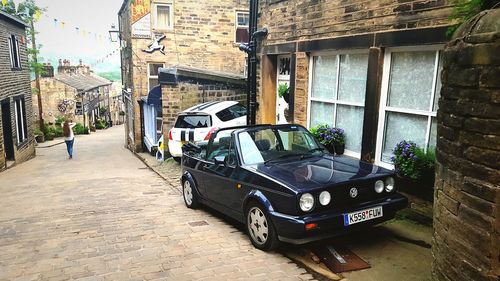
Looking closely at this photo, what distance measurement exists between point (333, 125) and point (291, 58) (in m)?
1.82

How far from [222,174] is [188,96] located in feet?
24.8

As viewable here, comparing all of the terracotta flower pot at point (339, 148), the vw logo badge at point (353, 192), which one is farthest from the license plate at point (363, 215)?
the terracotta flower pot at point (339, 148)

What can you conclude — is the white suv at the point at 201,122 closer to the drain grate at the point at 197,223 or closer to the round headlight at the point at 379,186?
the drain grate at the point at 197,223

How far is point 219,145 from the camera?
6293mm

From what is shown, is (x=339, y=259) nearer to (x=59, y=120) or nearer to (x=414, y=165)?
(x=414, y=165)

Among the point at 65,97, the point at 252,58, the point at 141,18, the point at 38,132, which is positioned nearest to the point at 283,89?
the point at 252,58

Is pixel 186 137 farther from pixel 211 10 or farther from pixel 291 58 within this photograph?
pixel 211 10

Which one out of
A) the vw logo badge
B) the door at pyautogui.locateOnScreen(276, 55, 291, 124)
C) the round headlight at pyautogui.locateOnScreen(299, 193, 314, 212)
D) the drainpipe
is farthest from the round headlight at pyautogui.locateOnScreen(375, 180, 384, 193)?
the drainpipe

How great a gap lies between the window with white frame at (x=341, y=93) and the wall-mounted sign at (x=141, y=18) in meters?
11.9

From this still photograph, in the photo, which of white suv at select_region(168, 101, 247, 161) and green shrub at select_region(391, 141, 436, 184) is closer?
green shrub at select_region(391, 141, 436, 184)

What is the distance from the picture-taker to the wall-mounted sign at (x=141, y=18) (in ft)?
56.2

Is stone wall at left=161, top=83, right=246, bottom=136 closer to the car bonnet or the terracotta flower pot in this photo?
the terracotta flower pot

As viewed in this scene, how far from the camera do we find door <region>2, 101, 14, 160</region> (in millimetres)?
15703

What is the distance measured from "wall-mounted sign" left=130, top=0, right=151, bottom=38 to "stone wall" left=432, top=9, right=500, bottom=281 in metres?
16.3
